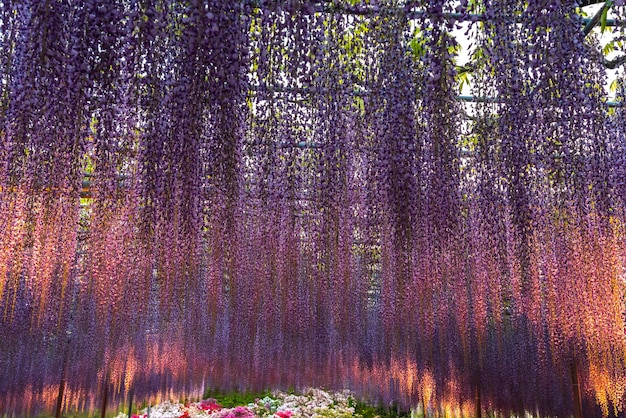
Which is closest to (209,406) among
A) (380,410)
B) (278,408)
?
(278,408)

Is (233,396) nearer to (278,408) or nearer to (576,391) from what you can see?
(278,408)

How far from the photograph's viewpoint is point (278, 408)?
12641 millimetres

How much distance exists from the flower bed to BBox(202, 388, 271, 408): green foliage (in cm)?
73

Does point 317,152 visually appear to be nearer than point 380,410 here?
Yes

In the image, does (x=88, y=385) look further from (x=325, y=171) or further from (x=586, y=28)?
(x=586, y=28)

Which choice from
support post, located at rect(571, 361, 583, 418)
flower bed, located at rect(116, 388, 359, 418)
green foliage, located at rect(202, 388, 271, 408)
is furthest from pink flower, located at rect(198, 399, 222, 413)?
support post, located at rect(571, 361, 583, 418)

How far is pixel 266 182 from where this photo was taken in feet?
16.7

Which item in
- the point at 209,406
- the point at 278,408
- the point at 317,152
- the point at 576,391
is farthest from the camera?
the point at 278,408

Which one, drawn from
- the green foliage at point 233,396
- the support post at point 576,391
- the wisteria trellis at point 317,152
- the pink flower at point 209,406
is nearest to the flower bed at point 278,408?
the pink flower at point 209,406

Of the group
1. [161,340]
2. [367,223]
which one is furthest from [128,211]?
[161,340]

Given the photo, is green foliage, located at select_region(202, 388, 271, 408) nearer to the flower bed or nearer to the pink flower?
the flower bed

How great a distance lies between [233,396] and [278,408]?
4.51m

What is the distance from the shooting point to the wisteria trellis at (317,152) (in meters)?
3.15

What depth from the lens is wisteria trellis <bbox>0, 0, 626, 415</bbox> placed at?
3150 millimetres
